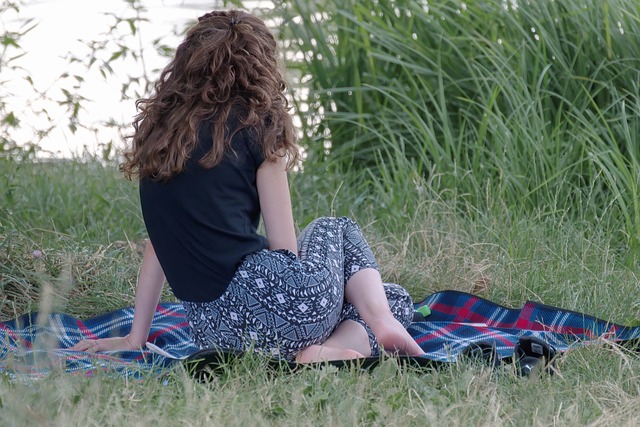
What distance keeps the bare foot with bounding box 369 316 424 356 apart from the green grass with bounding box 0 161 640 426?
0.14 m

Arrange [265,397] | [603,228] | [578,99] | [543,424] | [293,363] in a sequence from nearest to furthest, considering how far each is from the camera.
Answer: [543,424] → [265,397] → [293,363] → [603,228] → [578,99]

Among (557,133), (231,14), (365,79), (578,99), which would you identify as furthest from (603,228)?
(231,14)

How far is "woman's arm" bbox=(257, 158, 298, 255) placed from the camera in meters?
2.76

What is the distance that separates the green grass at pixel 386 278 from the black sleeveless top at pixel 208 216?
0.34 metres

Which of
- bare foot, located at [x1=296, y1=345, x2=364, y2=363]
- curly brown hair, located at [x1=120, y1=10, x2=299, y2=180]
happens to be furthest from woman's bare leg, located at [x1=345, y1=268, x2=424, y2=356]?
curly brown hair, located at [x1=120, y1=10, x2=299, y2=180]

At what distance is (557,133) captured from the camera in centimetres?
465

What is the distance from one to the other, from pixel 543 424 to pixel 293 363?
779 mm

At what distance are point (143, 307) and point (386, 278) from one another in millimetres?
1207

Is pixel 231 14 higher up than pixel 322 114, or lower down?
higher up

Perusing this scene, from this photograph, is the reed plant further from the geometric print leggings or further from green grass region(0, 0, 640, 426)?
the geometric print leggings

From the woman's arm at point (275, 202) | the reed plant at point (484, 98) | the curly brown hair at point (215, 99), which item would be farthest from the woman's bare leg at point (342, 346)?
the reed plant at point (484, 98)

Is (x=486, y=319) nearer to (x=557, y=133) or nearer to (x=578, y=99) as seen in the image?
(x=557, y=133)

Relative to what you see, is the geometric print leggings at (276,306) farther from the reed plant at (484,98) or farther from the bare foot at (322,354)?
the reed plant at (484,98)

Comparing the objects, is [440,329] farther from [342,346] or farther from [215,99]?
Answer: [215,99]
